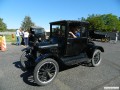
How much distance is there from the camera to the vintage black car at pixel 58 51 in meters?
4.48

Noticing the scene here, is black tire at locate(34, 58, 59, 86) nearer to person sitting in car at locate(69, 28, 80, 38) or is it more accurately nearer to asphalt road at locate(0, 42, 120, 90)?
asphalt road at locate(0, 42, 120, 90)

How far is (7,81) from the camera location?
4.56 m

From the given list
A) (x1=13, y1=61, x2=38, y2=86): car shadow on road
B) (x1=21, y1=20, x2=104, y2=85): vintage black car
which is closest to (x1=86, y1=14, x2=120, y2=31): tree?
(x1=21, y1=20, x2=104, y2=85): vintage black car

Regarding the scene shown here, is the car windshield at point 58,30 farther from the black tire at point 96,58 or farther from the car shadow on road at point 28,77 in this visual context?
the black tire at point 96,58

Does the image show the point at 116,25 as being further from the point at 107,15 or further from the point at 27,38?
the point at 27,38

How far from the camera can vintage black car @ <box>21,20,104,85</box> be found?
4.48m

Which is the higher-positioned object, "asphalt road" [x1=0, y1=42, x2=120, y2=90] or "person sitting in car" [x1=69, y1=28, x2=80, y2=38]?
"person sitting in car" [x1=69, y1=28, x2=80, y2=38]

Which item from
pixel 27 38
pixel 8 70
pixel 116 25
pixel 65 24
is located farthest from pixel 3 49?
pixel 116 25

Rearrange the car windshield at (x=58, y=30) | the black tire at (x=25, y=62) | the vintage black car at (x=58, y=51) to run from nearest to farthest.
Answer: the vintage black car at (x=58, y=51), the black tire at (x=25, y=62), the car windshield at (x=58, y=30)

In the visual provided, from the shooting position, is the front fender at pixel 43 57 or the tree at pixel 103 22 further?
the tree at pixel 103 22

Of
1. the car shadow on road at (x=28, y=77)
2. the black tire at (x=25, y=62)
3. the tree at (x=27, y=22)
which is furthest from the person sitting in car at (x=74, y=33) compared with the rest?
the tree at (x=27, y=22)

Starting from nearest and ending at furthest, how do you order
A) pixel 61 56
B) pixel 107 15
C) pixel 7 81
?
pixel 7 81
pixel 61 56
pixel 107 15

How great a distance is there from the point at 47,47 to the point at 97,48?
2.64m

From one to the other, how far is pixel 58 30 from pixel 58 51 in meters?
0.87
